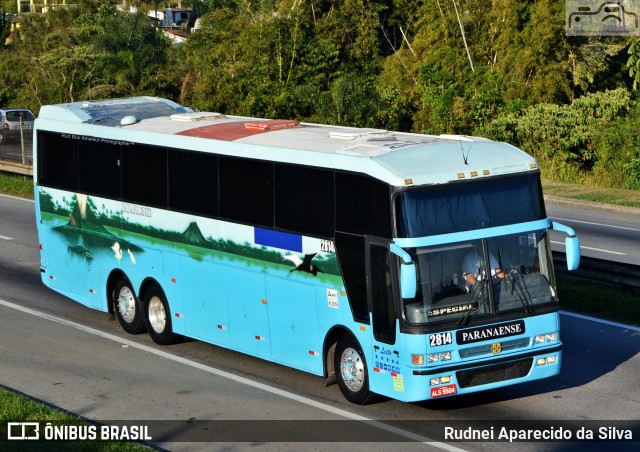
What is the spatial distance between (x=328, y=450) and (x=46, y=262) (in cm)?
936

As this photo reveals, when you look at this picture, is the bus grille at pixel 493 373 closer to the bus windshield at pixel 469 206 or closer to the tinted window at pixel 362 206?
the bus windshield at pixel 469 206

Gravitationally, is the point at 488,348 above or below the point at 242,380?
above

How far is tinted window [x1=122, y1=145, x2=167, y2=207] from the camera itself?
1652 centimetres

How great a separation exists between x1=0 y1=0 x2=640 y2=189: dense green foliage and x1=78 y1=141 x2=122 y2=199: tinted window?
2053 centimetres

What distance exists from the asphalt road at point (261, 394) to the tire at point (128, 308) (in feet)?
0.53

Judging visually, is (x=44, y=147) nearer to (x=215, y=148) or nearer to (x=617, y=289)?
(x=215, y=148)

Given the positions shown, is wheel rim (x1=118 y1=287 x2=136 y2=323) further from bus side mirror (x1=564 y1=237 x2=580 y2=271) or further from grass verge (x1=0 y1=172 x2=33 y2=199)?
grass verge (x1=0 y1=172 x2=33 y2=199)

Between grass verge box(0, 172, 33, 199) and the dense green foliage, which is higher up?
the dense green foliage

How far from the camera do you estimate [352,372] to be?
44.2 feet

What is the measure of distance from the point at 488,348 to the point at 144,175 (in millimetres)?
6556

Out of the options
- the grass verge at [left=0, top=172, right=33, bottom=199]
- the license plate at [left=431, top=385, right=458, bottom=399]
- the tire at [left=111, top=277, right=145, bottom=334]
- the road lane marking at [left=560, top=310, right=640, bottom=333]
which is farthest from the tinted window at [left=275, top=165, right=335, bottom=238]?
the grass verge at [left=0, top=172, right=33, bottom=199]

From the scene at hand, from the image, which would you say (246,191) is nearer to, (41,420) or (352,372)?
(352,372)

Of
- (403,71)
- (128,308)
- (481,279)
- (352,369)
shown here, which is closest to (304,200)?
(352,369)

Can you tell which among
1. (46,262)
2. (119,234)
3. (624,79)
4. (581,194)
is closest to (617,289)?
(119,234)
